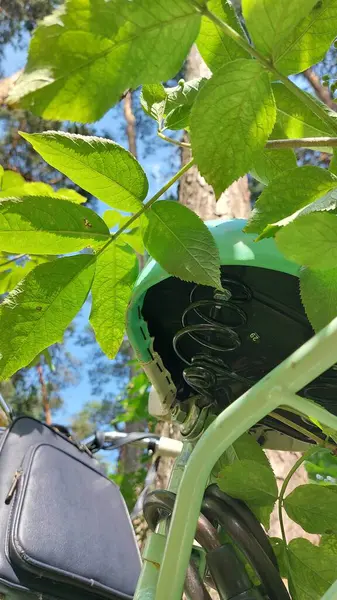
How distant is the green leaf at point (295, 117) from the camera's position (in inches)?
13.0

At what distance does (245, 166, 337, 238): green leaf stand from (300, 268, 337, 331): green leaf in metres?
0.03

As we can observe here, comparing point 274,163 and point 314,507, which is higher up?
point 274,163

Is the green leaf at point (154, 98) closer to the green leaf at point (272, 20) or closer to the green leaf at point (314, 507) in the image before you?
the green leaf at point (272, 20)

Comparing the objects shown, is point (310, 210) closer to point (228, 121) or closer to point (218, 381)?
point (228, 121)

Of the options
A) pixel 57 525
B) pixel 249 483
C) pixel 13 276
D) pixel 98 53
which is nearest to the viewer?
pixel 98 53

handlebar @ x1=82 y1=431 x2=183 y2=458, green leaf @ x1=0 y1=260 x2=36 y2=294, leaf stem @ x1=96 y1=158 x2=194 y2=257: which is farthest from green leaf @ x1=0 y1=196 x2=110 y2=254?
handlebar @ x1=82 y1=431 x2=183 y2=458

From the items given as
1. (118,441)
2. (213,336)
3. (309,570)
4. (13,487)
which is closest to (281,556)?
(309,570)

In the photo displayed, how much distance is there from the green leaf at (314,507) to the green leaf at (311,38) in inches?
8.4

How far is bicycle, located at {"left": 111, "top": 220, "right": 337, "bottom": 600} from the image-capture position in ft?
0.70

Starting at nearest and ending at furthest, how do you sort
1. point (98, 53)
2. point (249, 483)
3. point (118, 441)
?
point (98, 53), point (249, 483), point (118, 441)

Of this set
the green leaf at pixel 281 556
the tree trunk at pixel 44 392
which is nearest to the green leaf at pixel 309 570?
the green leaf at pixel 281 556

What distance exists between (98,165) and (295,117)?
0.13 meters

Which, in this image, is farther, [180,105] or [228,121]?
[180,105]

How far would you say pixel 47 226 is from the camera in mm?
297
